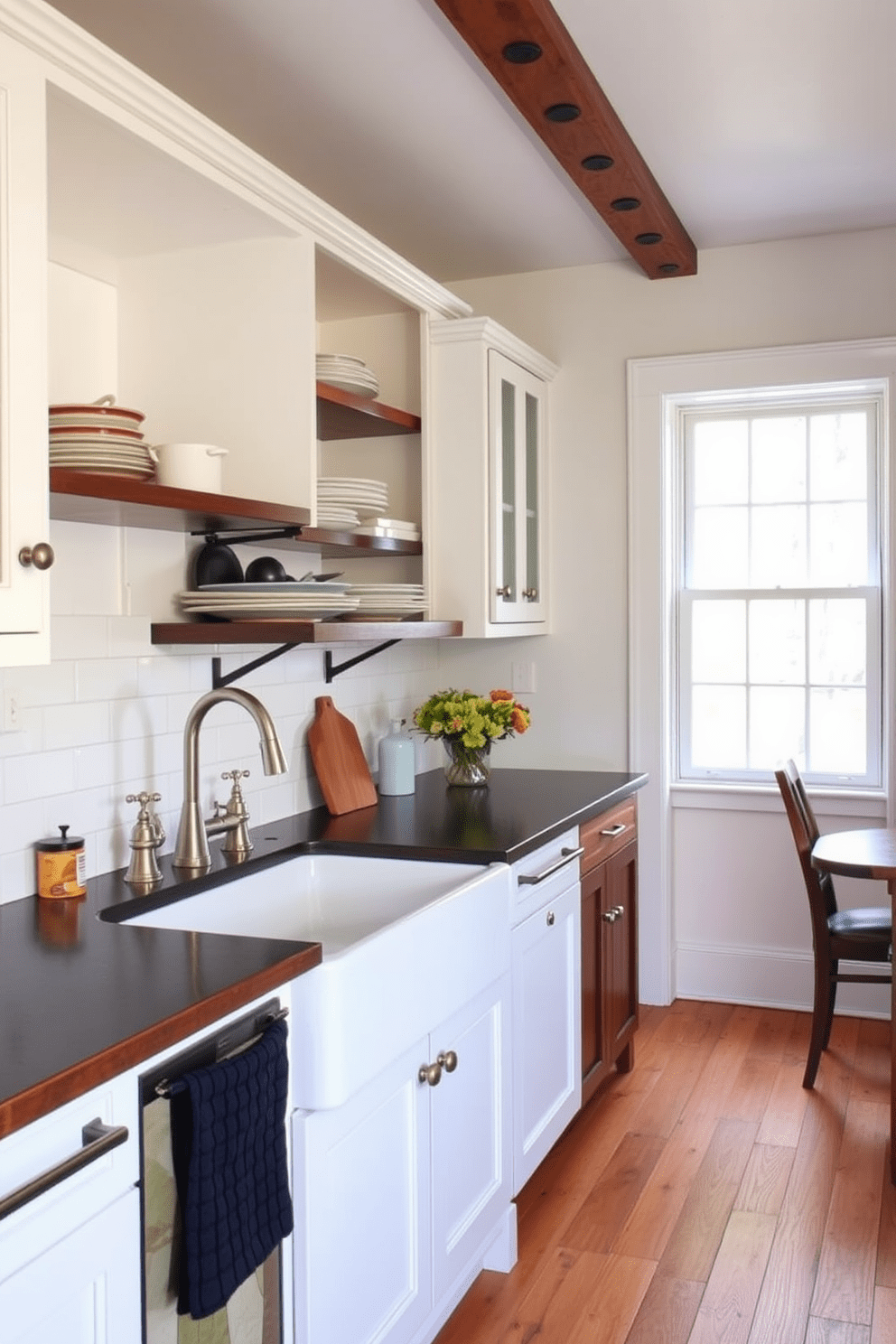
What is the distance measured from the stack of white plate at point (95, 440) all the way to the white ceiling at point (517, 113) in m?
0.91

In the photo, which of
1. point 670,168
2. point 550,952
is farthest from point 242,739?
point 670,168

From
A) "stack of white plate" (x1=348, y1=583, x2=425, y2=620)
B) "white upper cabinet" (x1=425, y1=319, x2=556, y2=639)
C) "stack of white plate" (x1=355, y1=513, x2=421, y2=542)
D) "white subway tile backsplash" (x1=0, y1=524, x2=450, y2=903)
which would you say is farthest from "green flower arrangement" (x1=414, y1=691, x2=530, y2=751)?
"white subway tile backsplash" (x1=0, y1=524, x2=450, y2=903)

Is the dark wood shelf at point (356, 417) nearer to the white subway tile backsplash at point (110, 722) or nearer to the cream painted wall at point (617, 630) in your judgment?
the white subway tile backsplash at point (110, 722)

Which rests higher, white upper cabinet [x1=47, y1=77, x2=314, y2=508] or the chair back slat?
white upper cabinet [x1=47, y1=77, x2=314, y2=508]

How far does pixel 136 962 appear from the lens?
178 cm

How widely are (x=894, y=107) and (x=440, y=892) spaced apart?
7.24 ft

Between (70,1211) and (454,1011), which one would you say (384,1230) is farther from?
(70,1211)

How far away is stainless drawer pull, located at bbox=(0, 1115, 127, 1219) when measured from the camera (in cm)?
122

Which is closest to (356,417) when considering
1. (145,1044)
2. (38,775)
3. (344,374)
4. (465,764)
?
(344,374)

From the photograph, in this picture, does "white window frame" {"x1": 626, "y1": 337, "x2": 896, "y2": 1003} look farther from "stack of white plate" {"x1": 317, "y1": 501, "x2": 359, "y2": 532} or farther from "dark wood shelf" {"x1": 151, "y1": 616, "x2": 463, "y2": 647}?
"dark wood shelf" {"x1": 151, "y1": 616, "x2": 463, "y2": 647}

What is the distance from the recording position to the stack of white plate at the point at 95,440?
2021 mm

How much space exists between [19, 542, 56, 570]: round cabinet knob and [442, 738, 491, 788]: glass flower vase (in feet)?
6.63

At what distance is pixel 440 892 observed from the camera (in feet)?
8.79

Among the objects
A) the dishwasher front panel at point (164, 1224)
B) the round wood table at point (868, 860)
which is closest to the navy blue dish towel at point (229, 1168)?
the dishwasher front panel at point (164, 1224)
